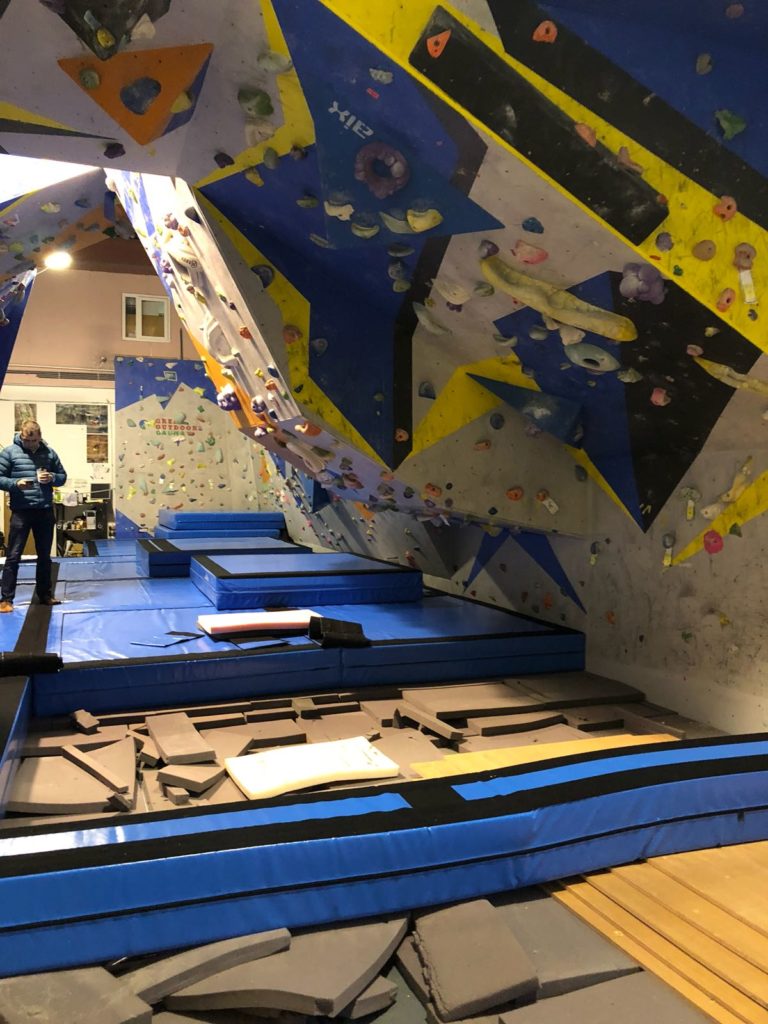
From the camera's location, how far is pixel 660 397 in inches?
115

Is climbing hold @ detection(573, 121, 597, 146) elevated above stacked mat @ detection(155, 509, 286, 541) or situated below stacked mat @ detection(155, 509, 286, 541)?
above

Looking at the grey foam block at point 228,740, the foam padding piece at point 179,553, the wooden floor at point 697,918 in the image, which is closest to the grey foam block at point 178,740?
the grey foam block at point 228,740

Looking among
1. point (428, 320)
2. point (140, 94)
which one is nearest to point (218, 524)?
point (428, 320)

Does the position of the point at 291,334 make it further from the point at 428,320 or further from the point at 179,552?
the point at 179,552

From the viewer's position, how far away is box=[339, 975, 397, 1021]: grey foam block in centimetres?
142

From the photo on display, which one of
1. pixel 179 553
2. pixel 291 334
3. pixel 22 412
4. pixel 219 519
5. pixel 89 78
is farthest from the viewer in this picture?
pixel 219 519

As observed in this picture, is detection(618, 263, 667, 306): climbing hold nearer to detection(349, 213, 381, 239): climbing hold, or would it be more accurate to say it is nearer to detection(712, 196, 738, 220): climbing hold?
detection(712, 196, 738, 220): climbing hold

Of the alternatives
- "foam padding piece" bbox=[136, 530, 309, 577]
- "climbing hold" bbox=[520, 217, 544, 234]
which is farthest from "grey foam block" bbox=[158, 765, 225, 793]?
"foam padding piece" bbox=[136, 530, 309, 577]

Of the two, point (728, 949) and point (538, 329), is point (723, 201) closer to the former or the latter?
point (538, 329)

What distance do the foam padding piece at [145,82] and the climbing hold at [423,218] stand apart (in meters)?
0.74

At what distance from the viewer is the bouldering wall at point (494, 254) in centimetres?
183

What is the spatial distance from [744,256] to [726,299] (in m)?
0.12

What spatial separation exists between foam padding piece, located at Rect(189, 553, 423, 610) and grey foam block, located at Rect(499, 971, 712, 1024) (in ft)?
12.0

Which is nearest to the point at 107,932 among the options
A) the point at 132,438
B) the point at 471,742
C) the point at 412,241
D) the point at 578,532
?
the point at 471,742
